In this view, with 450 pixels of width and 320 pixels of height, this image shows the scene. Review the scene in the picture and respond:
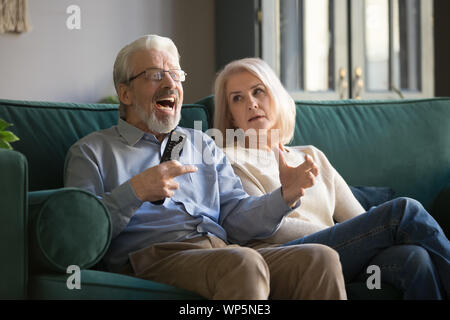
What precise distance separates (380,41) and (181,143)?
2.90m

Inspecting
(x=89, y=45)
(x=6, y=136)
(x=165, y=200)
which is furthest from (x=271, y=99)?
(x=89, y=45)

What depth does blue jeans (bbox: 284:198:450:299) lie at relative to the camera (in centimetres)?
146

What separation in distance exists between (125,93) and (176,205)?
0.39 metres

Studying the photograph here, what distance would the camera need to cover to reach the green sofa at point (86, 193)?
4.18 ft

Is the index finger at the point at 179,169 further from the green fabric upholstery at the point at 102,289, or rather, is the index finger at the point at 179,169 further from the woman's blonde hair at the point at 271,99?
the woman's blonde hair at the point at 271,99

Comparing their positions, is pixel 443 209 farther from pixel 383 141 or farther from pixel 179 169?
pixel 179 169

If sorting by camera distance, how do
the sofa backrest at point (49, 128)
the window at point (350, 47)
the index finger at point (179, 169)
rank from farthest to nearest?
the window at point (350, 47), the sofa backrest at point (49, 128), the index finger at point (179, 169)

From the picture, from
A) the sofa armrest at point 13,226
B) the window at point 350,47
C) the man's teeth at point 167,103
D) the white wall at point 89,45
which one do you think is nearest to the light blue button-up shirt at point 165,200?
the man's teeth at point 167,103

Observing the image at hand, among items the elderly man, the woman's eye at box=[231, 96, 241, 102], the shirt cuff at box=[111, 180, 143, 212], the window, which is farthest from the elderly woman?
the window

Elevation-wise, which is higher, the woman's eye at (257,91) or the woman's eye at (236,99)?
the woman's eye at (257,91)

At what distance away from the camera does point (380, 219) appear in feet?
5.05

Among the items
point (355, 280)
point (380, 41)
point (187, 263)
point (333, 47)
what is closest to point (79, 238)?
point (187, 263)

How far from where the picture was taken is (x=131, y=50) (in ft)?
5.87

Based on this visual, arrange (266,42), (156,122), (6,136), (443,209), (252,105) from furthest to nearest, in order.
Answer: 1. (266,42)
2. (443,209)
3. (252,105)
4. (156,122)
5. (6,136)
